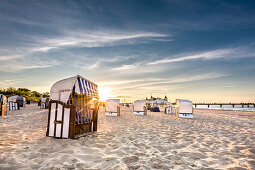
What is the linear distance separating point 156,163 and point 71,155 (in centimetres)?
258

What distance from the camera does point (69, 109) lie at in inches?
245

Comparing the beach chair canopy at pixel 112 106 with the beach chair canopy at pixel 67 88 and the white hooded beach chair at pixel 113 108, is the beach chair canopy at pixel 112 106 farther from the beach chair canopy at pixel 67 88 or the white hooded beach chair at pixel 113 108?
the beach chair canopy at pixel 67 88

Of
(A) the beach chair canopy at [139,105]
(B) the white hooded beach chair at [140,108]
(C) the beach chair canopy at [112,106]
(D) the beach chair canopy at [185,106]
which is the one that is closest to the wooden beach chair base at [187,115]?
(D) the beach chair canopy at [185,106]

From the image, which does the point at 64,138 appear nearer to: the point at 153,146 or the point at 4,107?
the point at 153,146

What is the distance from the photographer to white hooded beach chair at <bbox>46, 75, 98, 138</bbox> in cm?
622

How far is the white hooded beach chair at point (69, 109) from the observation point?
20.4 ft

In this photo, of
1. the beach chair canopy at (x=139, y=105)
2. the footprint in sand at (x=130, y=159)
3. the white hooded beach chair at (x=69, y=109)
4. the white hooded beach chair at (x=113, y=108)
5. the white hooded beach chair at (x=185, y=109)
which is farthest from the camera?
the beach chair canopy at (x=139, y=105)

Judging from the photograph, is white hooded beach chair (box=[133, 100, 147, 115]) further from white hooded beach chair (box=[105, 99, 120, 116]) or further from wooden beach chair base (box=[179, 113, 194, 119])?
wooden beach chair base (box=[179, 113, 194, 119])

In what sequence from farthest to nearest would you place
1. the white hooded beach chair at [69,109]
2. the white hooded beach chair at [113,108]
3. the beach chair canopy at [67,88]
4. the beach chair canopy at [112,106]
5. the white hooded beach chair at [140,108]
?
the white hooded beach chair at [140,108] → the beach chair canopy at [112,106] → the white hooded beach chair at [113,108] → the beach chair canopy at [67,88] → the white hooded beach chair at [69,109]

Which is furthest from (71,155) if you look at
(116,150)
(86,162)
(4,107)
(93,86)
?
(4,107)

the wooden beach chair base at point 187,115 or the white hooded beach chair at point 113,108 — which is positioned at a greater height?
the white hooded beach chair at point 113,108

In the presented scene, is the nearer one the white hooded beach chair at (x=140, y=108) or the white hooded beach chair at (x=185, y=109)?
the white hooded beach chair at (x=185, y=109)

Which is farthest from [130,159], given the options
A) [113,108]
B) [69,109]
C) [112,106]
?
[112,106]


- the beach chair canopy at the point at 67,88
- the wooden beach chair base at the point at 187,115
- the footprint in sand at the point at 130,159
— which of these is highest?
the beach chair canopy at the point at 67,88
